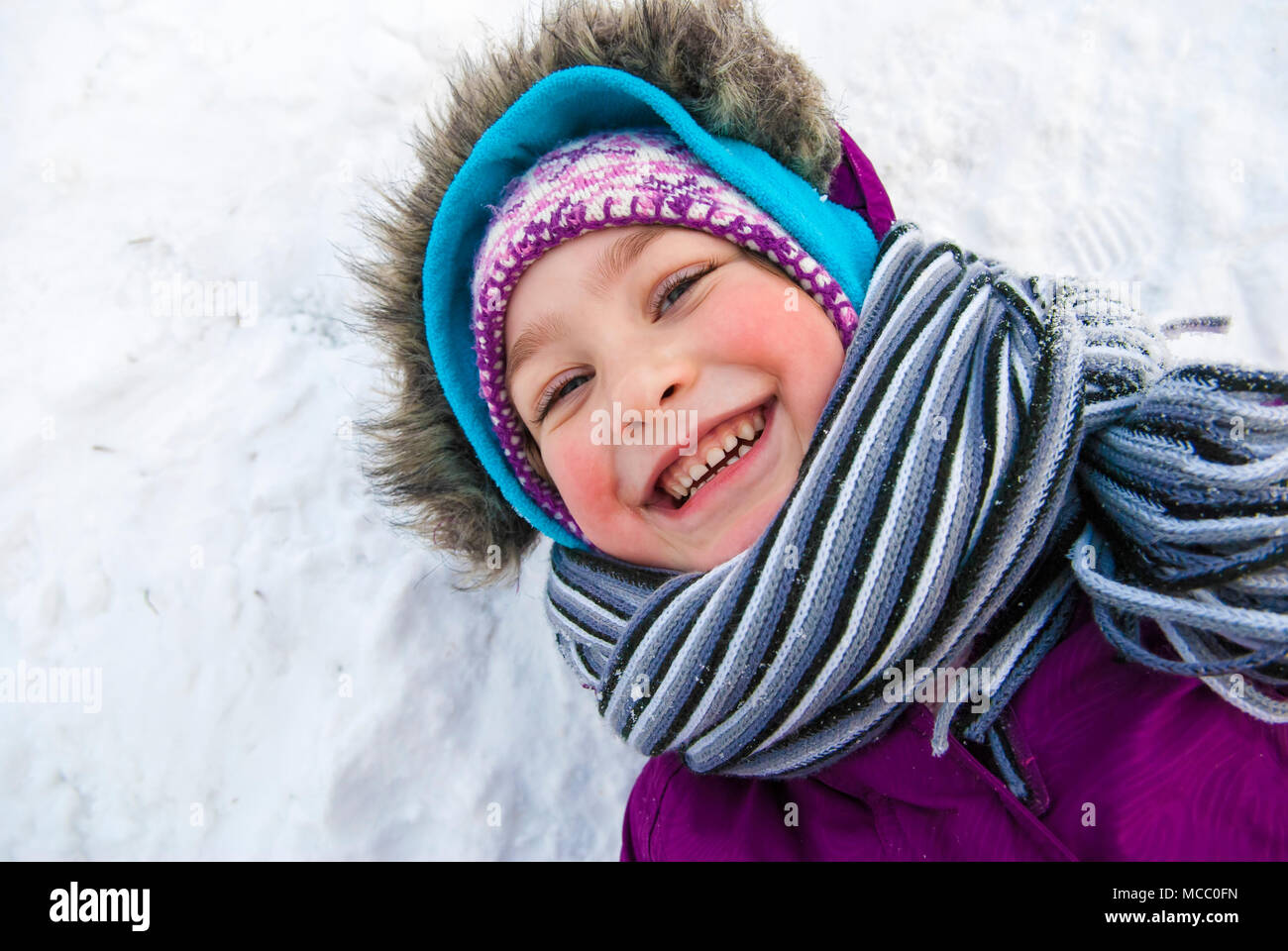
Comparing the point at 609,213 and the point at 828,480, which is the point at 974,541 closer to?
the point at 828,480

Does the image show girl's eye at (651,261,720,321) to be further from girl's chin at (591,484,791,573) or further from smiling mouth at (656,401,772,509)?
girl's chin at (591,484,791,573)

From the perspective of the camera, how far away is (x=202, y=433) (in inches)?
82.4

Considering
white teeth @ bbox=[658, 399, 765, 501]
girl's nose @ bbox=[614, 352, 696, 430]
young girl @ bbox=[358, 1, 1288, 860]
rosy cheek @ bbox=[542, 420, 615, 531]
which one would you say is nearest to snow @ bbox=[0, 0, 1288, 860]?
young girl @ bbox=[358, 1, 1288, 860]

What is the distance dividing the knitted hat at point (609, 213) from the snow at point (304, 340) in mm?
764

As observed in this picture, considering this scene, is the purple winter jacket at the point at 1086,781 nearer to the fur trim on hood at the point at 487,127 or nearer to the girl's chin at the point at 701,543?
the girl's chin at the point at 701,543

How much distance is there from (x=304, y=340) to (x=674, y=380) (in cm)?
138

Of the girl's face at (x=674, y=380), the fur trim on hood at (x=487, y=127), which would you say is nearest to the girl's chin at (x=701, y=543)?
the girl's face at (x=674, y=380)

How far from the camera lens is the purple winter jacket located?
1.15 meters

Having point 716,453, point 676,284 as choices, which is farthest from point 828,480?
point 676,284

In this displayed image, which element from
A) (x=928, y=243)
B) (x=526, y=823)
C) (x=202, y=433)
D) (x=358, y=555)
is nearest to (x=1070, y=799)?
(x=928, y=243)

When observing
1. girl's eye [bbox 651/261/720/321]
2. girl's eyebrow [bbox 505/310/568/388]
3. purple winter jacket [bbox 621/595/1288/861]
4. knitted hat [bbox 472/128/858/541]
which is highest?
knitted hat [bbox 472/128/858/541]

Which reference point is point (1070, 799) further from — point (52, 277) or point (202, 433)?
point (52, 277)

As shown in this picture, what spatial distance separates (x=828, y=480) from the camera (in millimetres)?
1201

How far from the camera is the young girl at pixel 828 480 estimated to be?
45.3 inches
